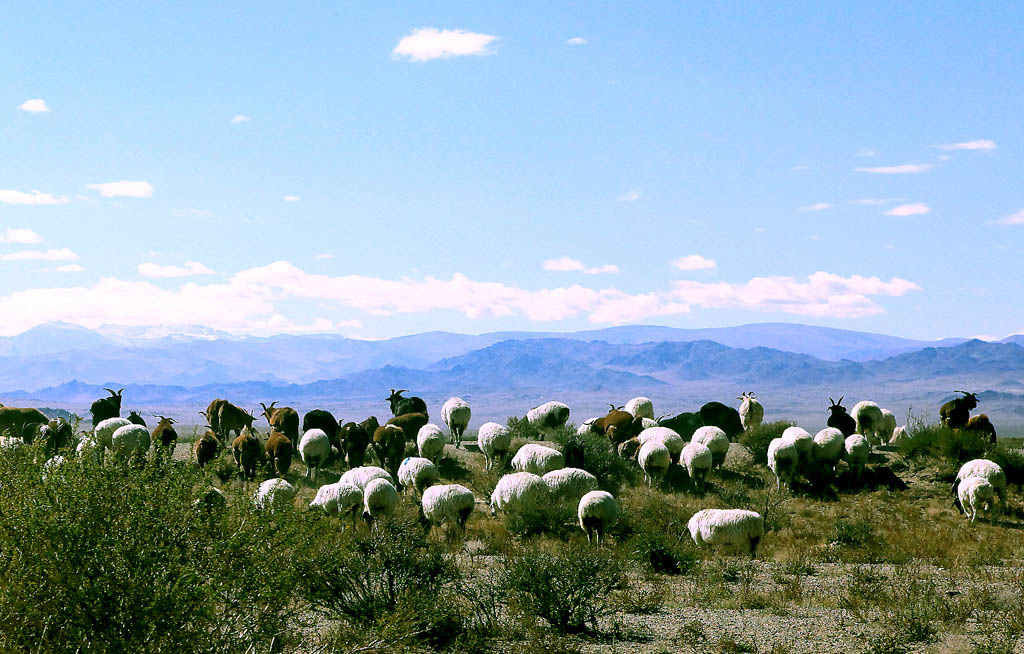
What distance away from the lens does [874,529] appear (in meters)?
22.3

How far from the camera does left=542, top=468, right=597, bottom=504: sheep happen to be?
72.0 feet

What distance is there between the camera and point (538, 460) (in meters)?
25.2

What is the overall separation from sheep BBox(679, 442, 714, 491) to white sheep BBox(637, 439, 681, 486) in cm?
51

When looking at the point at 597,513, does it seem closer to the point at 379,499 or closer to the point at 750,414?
the point at 379,499

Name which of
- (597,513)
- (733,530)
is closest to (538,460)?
(597,513)

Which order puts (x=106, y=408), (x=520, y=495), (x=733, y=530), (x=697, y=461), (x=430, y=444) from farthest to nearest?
(x=106, y=408) → (x=430, y=444) → (x=697, y=461) → (x=520, y=495) → (x=733, y=530)

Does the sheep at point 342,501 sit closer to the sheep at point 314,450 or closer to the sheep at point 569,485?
the sheep at point 569,485

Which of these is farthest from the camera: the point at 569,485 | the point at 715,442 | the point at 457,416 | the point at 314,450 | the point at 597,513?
the point at 457,416

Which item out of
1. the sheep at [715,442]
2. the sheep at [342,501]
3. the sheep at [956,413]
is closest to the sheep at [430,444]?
the sheep at [715,442]

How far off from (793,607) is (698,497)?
1172cm

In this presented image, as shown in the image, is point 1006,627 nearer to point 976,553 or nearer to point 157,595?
point 976,553

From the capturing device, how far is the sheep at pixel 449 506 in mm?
20125

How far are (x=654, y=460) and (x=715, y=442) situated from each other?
2595mm

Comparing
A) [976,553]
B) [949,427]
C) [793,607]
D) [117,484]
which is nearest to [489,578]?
[793,607]
